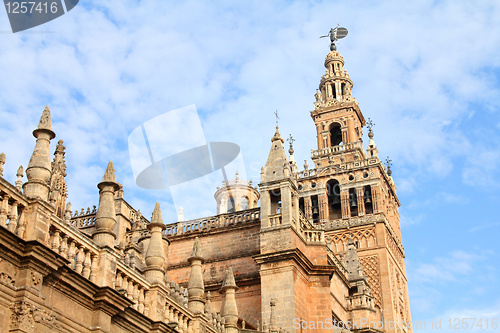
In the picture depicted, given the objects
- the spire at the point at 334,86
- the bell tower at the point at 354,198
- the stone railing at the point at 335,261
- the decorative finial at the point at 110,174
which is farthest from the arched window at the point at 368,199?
the decorative finial at the point at 110,174

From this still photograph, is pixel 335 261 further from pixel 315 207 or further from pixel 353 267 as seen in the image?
pixel 315 207

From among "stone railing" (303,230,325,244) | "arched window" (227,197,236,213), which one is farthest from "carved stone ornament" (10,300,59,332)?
"arched window" (227,197,236,213)

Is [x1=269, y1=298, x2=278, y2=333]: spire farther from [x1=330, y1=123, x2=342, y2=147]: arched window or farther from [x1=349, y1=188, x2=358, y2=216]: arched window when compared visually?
[x1=330, y1=123, x2=342, y2=147]: arched window

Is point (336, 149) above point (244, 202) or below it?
above

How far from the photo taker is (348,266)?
34.4m

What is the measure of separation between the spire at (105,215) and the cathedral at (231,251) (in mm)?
26

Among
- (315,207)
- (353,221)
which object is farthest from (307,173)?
(353,221)

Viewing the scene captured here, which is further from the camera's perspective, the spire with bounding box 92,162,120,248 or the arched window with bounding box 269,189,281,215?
the arched window with bounding box 269,189,281,215

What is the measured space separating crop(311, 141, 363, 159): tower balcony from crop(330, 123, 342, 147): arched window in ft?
7.43

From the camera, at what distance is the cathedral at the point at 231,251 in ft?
38.4

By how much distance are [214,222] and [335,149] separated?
26406 millimetres

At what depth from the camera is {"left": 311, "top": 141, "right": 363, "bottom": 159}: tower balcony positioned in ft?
176

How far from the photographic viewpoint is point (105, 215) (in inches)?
548

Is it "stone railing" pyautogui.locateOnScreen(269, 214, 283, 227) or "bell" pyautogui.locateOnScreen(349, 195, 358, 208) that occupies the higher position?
"bell" pyautogui.locateOnScreen(349, 195, 358, 208)
